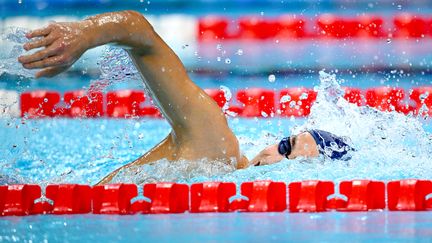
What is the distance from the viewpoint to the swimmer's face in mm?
2822

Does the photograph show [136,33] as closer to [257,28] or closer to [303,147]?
[303,147]

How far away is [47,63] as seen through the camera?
78.6 inches

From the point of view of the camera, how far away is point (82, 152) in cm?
438

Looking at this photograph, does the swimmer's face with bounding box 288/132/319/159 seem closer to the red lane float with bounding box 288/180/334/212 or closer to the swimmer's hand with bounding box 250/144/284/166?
the swimmer's hand with bounding box 250/144/284/166

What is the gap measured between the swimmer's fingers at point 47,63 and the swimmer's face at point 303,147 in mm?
1025

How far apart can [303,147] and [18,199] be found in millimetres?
938

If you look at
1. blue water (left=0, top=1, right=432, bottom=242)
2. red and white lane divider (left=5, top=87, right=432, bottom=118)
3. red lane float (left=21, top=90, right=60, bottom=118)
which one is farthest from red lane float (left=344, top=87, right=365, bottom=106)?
red lane float (left=21, top=90, right=60, bottom=118)

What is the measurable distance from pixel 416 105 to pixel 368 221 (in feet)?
9.09

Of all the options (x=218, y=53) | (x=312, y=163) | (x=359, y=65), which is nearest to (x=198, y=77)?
(x=218, y=53)

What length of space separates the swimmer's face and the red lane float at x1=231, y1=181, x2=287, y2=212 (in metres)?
0.21

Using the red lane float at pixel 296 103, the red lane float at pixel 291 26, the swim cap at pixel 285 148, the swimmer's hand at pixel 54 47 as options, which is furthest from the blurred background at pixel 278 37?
the swimmer's hand at pixel 54 47

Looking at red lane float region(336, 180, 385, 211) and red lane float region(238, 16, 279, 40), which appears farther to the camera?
red lane float region(238, 16, 279, 40)

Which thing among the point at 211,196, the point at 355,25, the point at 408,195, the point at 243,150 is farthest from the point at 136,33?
the point at 355,25

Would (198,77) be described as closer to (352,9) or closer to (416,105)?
(352,9)
